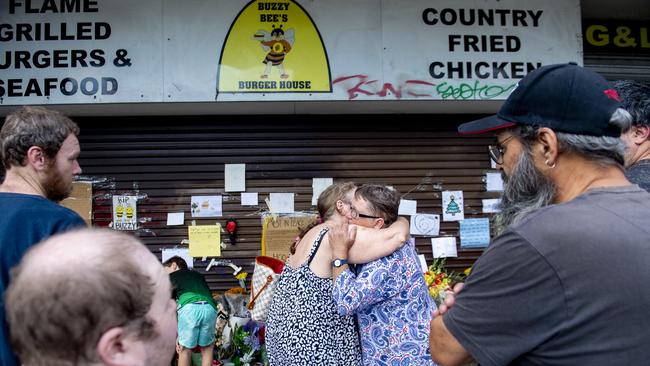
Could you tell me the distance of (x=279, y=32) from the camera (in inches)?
223

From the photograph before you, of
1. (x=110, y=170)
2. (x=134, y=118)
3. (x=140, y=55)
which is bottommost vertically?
(x=110, y=170)

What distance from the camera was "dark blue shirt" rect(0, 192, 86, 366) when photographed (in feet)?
7.06

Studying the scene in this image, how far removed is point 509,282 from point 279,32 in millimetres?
4745

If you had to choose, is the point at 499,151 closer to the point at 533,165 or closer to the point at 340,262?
the point at 533,165

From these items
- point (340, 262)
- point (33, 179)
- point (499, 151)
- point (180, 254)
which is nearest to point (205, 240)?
point (180, 254)

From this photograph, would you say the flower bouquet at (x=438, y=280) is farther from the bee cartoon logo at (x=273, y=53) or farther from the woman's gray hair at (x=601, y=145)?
the woman's gray hair at (x=601, y=145)

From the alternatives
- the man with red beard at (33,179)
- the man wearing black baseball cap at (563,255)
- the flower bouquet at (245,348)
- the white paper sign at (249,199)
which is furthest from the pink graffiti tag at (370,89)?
the man wearing black baseball cap at (563,255)

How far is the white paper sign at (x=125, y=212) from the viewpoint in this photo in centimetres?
594

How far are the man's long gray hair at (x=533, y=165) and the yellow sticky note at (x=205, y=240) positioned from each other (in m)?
4.46

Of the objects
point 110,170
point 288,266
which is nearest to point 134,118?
point 110,170

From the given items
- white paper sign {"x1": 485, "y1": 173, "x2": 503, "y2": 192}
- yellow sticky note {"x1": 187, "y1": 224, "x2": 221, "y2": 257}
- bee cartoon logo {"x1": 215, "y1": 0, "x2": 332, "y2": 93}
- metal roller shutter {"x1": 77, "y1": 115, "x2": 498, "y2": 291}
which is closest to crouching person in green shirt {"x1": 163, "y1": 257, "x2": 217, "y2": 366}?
yellow sticky note {"x1": 187, "y1": 224, "x2": 221, "y2": 257}

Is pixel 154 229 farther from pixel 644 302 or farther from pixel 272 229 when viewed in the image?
pixel 644 302

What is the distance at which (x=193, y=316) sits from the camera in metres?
4.90

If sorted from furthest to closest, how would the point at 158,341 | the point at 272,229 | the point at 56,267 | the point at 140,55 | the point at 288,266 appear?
the point at 272,229 → the point at 140,55 → the point at 288,266 → the point at 158,341 → the point at 56,267
